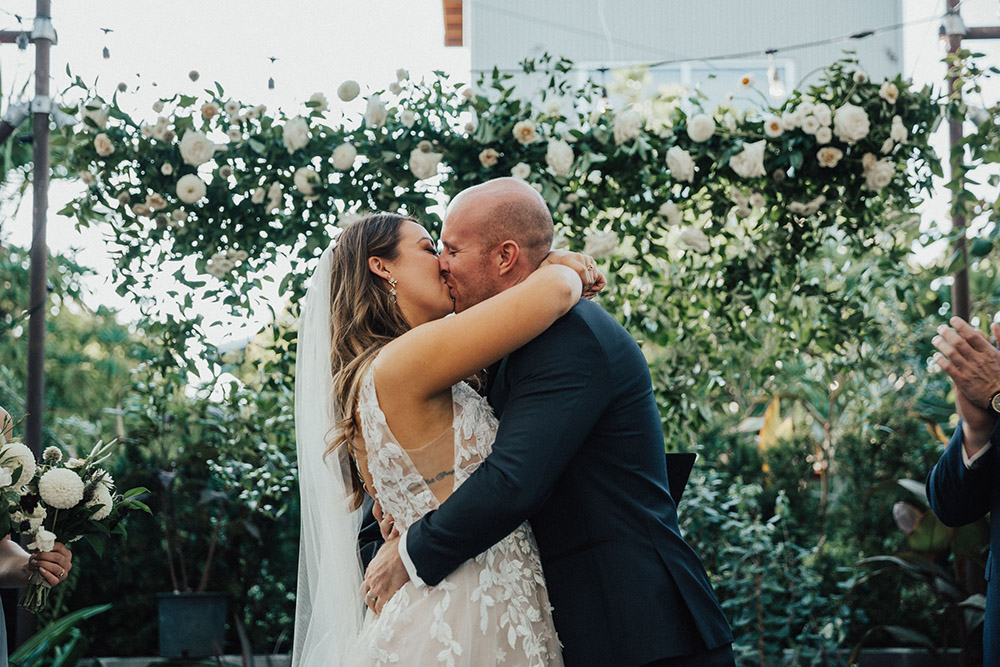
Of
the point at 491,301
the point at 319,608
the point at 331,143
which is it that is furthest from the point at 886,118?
the point at 319,608

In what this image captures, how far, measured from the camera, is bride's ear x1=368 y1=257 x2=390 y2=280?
218 cm

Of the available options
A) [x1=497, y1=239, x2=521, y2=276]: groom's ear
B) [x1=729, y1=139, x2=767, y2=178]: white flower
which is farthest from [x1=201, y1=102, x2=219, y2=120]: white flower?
[x1=729, y1=139, x2=767, y2=178]: white flower

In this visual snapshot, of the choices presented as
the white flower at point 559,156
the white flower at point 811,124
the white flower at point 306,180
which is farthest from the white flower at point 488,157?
the white flower at point 811,124

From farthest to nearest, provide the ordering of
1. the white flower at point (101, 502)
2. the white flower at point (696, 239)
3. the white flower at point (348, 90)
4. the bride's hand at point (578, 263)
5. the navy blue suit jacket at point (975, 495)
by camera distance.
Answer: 1. the white flower at point (696, 239)
2. the white flower at point (348, 90)
3. the white flower at point (101, 502)
4. the navy blue suit jacket at point (975, 495)
5. the bride's hand at point (578, 263)

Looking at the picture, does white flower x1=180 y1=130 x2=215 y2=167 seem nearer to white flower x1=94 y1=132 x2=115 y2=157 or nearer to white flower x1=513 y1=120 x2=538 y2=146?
white flower x1=94 y1=132 x2=115 y2=157

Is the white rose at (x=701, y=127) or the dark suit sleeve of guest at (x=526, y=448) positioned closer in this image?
the dark suit sleeve of guest at (x=526, y=448)

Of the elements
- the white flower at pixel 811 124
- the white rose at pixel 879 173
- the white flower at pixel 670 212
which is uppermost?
the white flower at pixel 811 124

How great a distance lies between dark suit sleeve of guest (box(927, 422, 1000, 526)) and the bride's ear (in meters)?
1.62

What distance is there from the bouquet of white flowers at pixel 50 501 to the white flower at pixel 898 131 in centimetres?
297

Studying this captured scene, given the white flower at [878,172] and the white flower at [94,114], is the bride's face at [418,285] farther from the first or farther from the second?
the white flower at [878,172]

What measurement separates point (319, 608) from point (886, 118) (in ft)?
9.06

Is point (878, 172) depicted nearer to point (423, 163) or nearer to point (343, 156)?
point (423, 163)

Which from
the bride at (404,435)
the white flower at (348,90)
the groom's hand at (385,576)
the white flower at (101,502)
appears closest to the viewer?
the bride at (404,435)

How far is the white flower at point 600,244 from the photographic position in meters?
3.49
